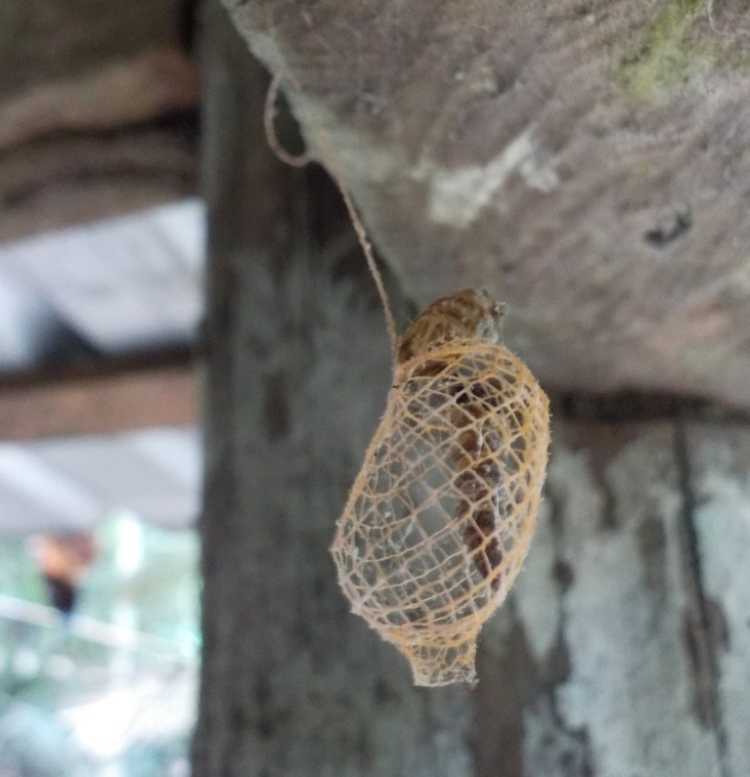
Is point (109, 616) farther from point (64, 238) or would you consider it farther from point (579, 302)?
point (579, 302)

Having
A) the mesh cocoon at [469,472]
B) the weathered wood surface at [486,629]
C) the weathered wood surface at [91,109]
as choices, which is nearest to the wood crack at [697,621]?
the weathered wood surface at [486,629]

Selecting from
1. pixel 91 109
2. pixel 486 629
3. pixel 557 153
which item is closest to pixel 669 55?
pixel 557 153

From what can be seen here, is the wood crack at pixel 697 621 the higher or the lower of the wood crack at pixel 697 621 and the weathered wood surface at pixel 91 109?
the lower

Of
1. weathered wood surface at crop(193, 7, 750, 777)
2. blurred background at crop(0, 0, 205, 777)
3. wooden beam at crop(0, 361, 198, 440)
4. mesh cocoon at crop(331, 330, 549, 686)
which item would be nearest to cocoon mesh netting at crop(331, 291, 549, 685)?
mesh cocoon at crop(331, 330, 549, 686)

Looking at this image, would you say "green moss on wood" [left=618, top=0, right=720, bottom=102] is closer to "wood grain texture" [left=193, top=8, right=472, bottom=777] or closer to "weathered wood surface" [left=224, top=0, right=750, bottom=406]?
"weathered wood surface" [left=224, top=0, right=750, bottom=406]

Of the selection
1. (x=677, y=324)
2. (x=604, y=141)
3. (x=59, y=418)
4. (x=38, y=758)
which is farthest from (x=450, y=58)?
(x=38, y=758)

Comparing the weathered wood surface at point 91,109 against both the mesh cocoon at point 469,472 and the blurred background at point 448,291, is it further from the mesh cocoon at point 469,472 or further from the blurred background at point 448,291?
the mesh cocoon at point 469,472
